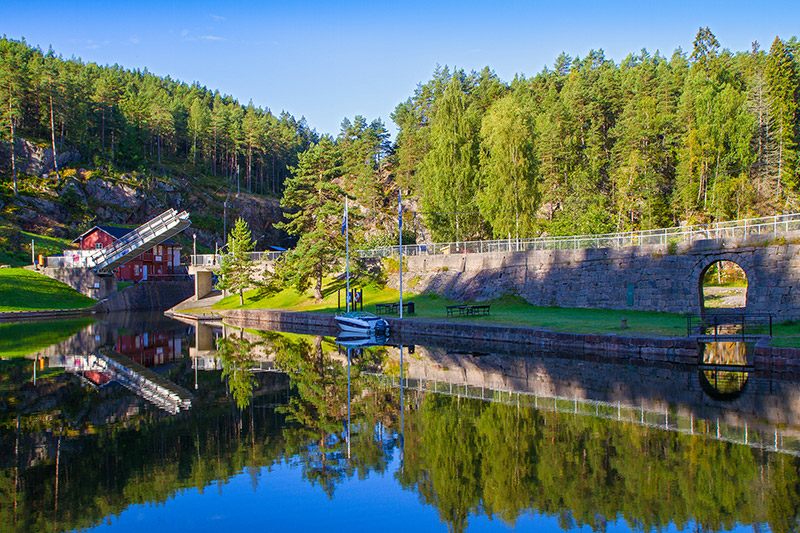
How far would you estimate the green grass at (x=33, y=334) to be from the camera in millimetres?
31831

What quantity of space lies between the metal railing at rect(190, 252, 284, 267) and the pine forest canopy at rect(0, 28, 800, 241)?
9386 mm

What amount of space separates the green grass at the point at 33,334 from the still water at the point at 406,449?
830 cm

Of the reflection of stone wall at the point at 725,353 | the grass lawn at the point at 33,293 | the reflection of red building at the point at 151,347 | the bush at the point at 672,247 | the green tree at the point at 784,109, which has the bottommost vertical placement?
the reflection of red building at the point at 151,347

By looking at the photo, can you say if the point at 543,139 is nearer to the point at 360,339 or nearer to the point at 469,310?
the point at 469,310

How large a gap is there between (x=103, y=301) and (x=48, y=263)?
316 inches

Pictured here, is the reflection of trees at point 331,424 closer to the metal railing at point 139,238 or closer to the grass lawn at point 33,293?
the metal railing at point 139,238

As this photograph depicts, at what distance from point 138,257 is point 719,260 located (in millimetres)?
65292

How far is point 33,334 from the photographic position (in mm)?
39750

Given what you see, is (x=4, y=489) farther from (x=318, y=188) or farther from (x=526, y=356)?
(x=318, y=188)

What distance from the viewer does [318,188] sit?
5422cm

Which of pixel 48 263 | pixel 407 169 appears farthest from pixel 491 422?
pixel 407 169

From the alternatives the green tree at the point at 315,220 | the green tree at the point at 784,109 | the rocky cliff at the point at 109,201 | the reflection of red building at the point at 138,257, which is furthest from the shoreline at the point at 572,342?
the rocky cliff at the point at 109,201

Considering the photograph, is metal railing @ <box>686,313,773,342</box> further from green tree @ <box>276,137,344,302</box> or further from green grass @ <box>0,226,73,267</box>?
green grass @ <box>0,226,73,267</box>

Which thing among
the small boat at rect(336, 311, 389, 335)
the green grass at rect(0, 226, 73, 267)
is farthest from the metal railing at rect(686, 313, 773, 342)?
the green grass at rect(0, 226, 73, 267)
